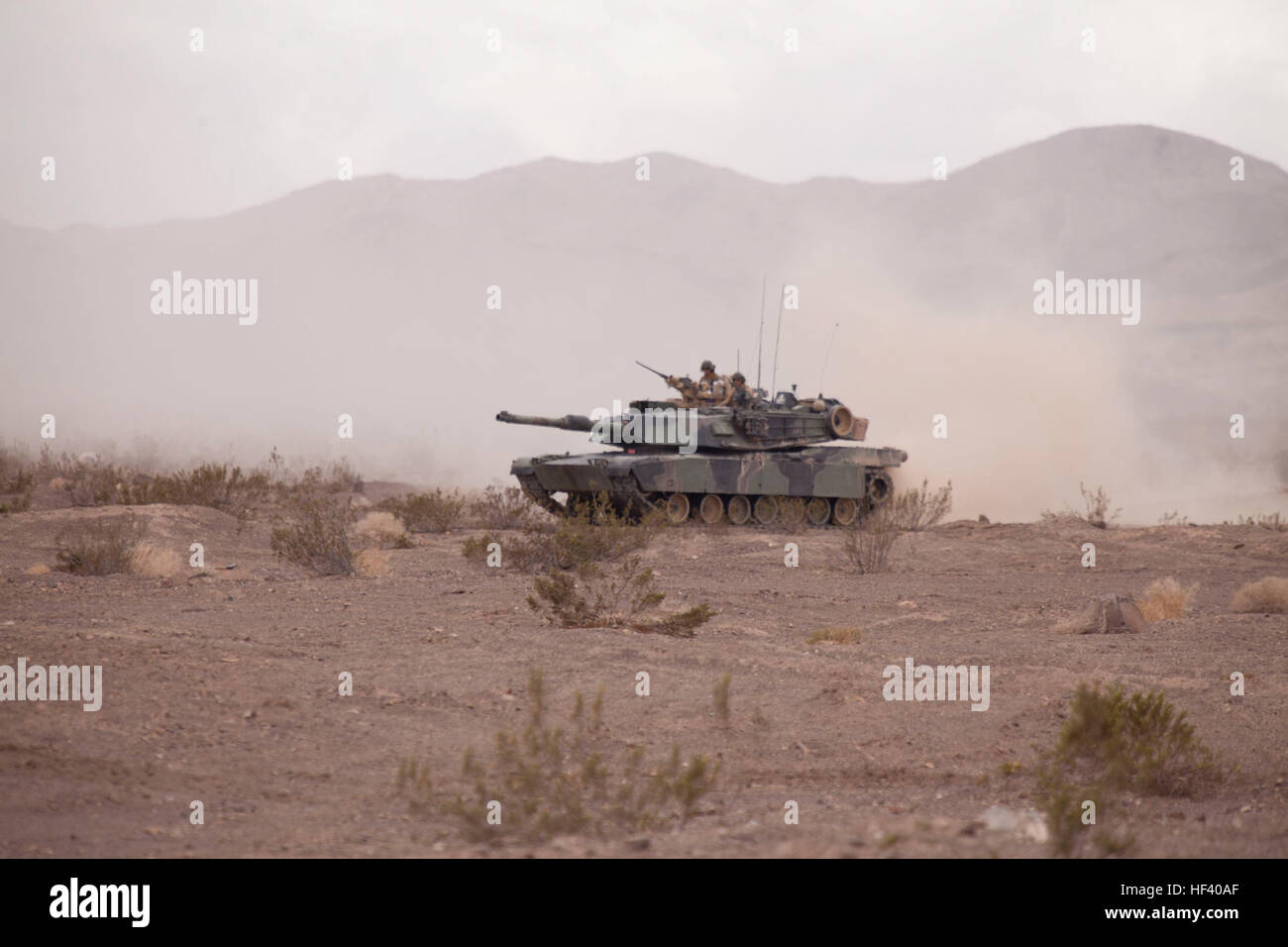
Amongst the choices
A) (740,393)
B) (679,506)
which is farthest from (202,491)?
(740,393)

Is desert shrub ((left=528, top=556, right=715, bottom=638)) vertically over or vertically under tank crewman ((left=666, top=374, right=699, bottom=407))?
under

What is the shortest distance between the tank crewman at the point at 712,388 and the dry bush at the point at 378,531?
21.6 feet

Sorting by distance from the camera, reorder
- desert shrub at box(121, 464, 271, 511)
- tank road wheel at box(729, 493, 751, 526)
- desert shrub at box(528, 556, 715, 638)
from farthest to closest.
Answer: tank road wheel at box(729, 493, 751, 526) < desert shrub at box(121, 464, 271, 511) < desert shrub at box(528, 556, 715, 638)

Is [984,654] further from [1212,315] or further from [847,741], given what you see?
[1212,315]

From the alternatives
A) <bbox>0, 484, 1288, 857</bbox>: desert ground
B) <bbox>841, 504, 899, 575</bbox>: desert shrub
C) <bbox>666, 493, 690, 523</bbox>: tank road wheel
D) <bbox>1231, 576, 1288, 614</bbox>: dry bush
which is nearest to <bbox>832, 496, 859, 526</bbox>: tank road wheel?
<bbox>666, 493, 690, 523</bbox>: tank road wheel

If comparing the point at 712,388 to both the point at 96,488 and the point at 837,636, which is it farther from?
the point at 837,636

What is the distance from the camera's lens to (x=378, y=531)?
1755 cm

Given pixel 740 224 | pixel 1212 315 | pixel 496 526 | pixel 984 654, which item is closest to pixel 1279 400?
pixel 1212 315

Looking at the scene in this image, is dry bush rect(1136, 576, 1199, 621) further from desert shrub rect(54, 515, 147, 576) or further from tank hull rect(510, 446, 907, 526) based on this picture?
desert shrub rect(54, 515, 147, 576)

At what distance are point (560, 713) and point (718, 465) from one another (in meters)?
14.3

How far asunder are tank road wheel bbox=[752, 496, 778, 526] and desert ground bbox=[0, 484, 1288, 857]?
8807 mm

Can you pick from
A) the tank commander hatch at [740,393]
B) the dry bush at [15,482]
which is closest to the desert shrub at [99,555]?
the dry bush at [15,482]

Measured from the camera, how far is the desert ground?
15.1ft

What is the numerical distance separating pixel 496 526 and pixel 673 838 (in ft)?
51.8
